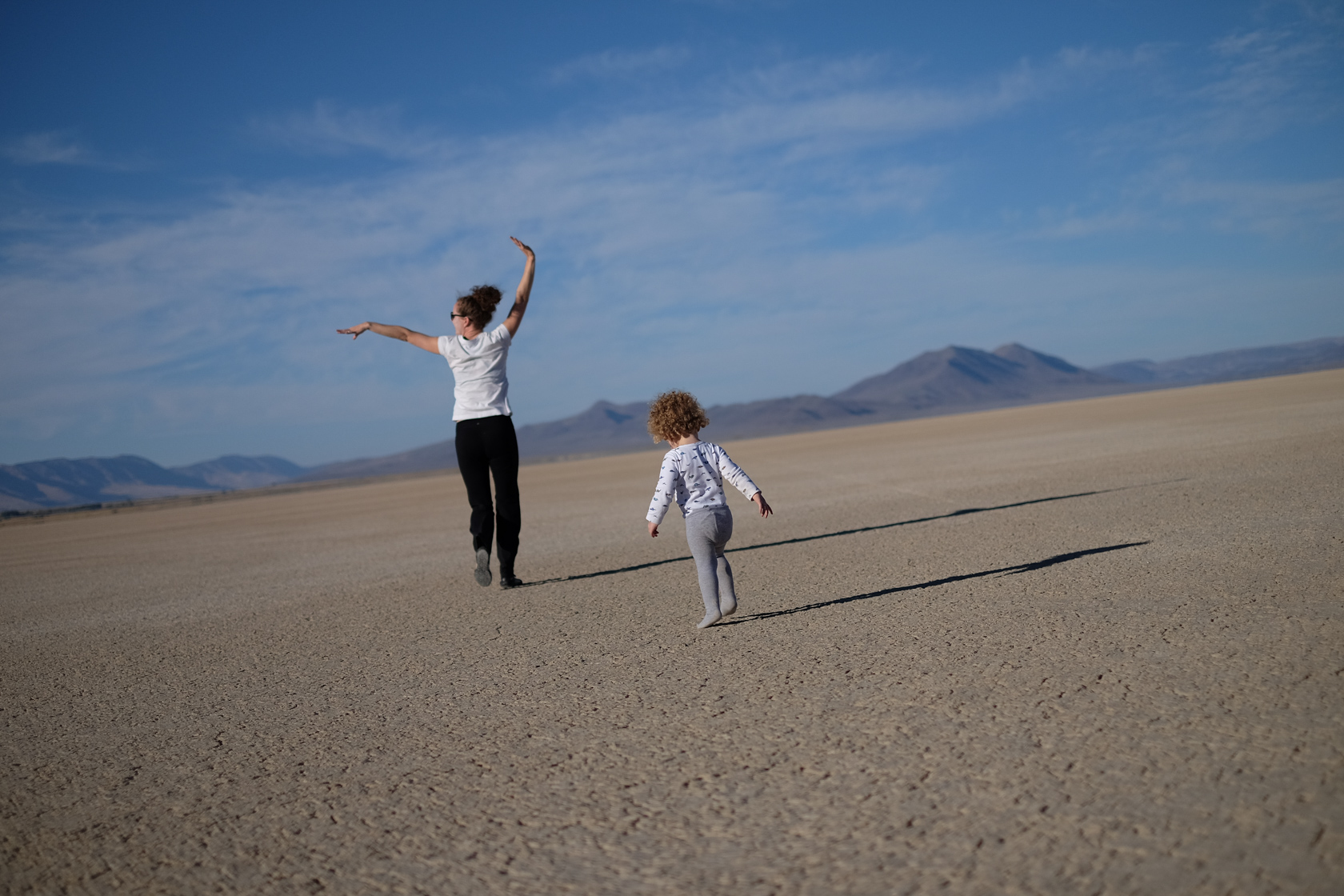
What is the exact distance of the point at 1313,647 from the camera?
141 inches

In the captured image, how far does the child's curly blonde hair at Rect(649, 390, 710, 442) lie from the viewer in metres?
5.15

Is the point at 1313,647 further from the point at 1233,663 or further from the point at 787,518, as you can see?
the point at 787,518

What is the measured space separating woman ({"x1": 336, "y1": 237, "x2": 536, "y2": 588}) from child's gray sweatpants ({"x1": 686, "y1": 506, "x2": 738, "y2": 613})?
2.11m

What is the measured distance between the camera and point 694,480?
502 centimetres

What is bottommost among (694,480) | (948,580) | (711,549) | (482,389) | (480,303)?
(948,580)

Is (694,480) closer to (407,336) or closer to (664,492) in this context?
(664,492)

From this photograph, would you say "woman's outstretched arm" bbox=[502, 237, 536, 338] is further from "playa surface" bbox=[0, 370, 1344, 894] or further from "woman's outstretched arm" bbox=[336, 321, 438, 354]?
"playa surface" bbox=[0, 370, 1344, 894]

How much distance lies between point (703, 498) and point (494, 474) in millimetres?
2275

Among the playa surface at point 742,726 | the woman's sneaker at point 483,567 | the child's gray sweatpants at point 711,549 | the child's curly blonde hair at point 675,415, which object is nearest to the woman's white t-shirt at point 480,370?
the woman's sneaker at point 483,567

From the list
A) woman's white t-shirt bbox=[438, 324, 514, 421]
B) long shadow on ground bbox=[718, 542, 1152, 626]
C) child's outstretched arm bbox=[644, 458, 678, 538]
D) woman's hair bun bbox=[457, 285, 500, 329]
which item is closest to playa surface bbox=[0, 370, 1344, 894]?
long shadow on ground bbox=[718, 542, 1152, 626]

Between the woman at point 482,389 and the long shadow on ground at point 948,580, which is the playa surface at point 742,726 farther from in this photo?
the woman at point 482,389

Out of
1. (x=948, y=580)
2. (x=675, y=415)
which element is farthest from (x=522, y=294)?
(x=948, y=580)

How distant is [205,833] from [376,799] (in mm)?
500

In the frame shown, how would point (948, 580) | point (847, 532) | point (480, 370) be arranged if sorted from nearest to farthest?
point (948, 580)
point (480, 370)
point (847, 532)
